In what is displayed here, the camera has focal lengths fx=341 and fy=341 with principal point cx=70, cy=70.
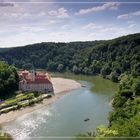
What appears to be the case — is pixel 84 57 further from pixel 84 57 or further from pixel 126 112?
pixel 126 112

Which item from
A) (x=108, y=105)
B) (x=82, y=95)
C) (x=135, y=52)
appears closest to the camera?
(x=108, y=105)

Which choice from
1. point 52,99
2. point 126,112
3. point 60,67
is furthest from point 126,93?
point 60,67

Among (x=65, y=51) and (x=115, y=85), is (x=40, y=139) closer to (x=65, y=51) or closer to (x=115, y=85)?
(x=115, y=85)

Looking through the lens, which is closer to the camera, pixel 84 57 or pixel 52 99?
pixel 52 99

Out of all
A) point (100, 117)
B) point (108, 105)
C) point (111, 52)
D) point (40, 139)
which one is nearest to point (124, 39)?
point (111, 52)

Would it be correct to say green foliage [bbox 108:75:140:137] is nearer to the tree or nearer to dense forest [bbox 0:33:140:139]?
dense forest [bbox 0:33:140:139]

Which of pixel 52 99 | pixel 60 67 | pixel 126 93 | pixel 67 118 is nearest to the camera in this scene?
pixel 67 118
